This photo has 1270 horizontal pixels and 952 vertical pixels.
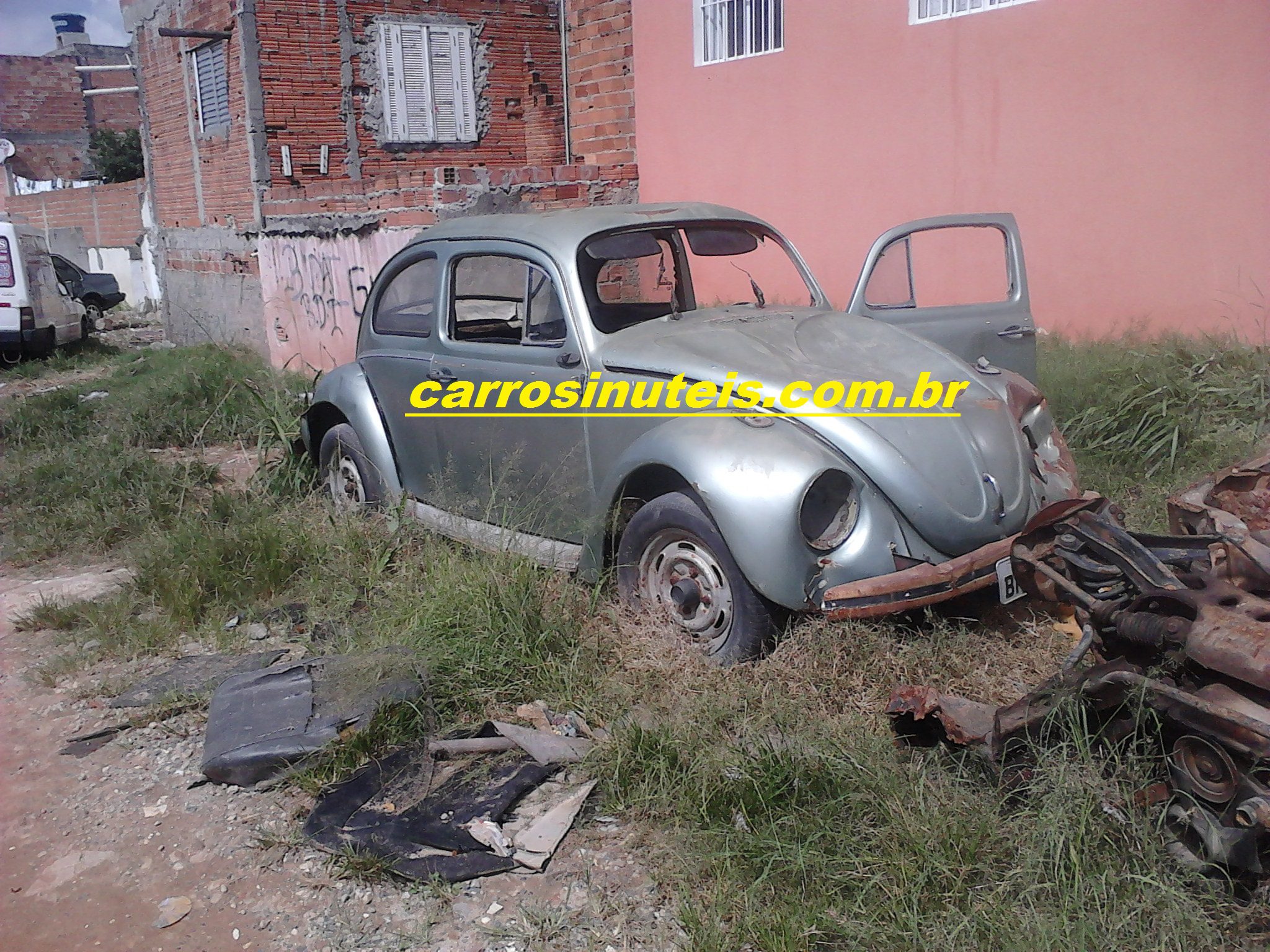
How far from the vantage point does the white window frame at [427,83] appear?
1383 cm

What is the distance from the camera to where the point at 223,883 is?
289cm

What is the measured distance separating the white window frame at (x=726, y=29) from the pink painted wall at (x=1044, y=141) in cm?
11

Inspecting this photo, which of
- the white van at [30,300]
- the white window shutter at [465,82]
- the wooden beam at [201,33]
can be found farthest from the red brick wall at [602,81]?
the white van at [30,300]

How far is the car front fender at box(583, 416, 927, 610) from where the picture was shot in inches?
134

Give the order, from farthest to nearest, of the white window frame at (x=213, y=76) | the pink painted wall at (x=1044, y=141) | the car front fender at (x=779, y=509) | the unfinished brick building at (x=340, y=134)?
the white window frame at (x=213, y=76)
the unfinished brick building at (x=340, y=134)
the pink painted wall at (x=1044, y=141)
the car front fender at (x=779, y=509)

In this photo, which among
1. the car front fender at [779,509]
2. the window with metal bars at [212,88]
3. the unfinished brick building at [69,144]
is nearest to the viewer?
the car front fender at [779,509]

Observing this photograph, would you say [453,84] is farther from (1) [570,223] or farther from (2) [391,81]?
(1) [570,223]

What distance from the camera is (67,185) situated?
28484 millimetres

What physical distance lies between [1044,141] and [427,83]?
29.6ft

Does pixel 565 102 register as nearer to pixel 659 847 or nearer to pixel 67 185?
pixel 659 847

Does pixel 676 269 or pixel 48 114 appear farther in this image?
pixel 48 114

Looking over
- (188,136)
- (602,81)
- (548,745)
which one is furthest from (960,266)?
(188,136)

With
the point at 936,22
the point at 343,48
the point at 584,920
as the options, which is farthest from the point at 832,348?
the point at 343,48

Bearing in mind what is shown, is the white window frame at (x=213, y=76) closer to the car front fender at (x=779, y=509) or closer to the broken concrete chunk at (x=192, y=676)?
the broken concrete chunk at (x=192, y=676)
